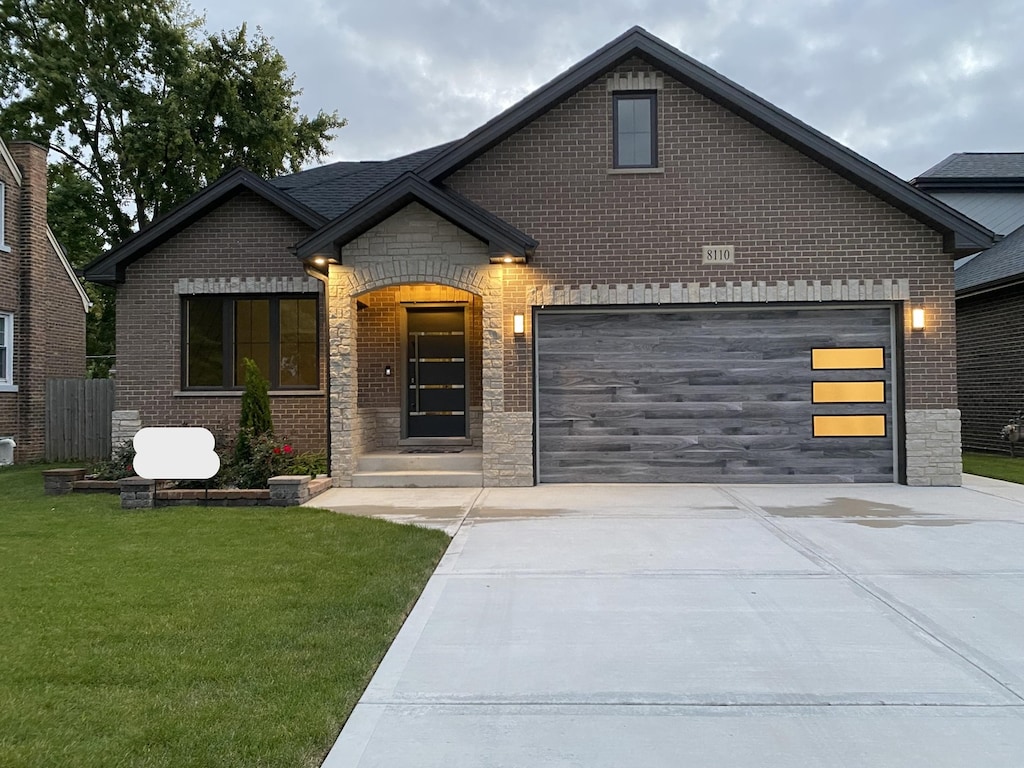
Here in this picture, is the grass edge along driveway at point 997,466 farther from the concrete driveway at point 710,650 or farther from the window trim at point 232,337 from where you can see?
the window trim at point 232,337

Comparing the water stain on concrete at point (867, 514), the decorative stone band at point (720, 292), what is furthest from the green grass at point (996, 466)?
the water stain on concrete at point (867, 514)

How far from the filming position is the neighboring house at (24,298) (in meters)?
15.7

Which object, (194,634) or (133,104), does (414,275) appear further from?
(133,104)

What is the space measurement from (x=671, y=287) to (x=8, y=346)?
1420 centimetres

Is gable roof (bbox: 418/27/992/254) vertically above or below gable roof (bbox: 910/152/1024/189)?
below

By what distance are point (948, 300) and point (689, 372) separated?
375 cm

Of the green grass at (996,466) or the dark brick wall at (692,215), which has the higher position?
the dark brick wall at (692,215)

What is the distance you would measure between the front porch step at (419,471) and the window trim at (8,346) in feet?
31.7

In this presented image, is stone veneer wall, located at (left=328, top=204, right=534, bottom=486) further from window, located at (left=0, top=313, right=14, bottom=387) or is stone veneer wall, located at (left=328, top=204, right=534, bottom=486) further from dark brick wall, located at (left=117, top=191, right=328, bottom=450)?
window, located at (left=0, top=313, right=14, bottom=387)

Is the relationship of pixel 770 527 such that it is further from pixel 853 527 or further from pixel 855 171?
pixel 855 171

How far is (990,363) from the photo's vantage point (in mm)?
15336

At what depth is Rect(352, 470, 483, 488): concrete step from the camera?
10.6 meters

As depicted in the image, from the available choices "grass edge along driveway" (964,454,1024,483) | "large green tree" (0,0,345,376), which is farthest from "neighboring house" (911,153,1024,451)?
"large green tree" (0,0,345,376)

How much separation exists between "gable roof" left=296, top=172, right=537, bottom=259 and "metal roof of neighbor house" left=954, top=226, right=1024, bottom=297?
30.9 ft
